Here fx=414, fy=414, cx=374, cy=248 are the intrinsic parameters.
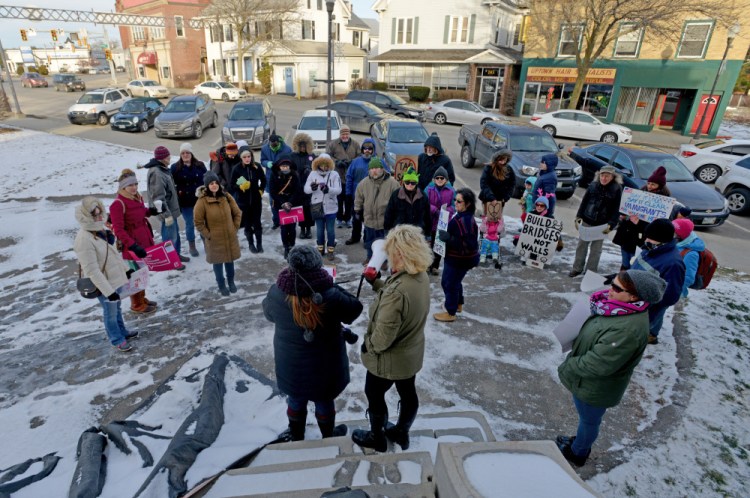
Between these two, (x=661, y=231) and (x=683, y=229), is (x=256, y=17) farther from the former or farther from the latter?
(x=661, y=231)

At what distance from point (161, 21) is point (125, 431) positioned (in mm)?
48550

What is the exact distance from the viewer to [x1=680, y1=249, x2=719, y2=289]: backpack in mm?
5023

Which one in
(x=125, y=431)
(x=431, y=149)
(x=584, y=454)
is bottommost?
(x=584, y=454)

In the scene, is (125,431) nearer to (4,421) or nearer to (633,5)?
(4,421)

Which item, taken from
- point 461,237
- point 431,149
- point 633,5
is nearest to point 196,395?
point 461,237

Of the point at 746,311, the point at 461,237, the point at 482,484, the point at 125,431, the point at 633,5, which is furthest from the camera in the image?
the point at 633,5

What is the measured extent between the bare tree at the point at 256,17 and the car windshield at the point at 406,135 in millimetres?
29544

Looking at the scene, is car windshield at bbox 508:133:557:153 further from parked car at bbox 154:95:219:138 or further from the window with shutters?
the window with shutters

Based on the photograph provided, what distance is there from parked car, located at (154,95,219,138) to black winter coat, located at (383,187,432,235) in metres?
14.5

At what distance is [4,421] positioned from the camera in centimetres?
395

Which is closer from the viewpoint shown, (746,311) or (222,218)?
(222,218)

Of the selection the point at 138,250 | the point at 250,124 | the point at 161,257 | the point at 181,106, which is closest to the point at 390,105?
the point at 250,124

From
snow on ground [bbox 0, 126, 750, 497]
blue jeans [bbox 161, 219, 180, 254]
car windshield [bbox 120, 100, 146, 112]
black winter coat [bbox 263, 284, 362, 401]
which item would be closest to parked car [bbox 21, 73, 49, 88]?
car windshield [bbox 120, 100, 146, 112]

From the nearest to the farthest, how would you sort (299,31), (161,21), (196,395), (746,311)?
(196,395) → (746,311) → (299,31) → (161,21)
